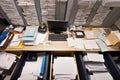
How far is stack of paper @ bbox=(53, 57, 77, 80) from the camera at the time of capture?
130 centimetres

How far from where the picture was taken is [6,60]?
4.62 ft

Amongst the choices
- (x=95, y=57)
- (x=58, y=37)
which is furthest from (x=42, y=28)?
(x=95, y=57)

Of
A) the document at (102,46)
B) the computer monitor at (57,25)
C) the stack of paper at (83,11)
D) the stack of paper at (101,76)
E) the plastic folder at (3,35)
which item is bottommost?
the stack of paper at (101,76)

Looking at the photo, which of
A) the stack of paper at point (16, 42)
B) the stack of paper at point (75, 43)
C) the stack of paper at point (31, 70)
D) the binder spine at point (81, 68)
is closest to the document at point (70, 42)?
the stack of paper at point (75, 43)

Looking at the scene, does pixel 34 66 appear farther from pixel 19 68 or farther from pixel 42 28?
pixel 42 28

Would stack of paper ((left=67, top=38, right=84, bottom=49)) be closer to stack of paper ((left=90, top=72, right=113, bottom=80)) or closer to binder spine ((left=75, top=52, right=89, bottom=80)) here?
binder spine ((left=75, top=52, right=89, bottom=80))

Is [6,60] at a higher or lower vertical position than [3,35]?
lower

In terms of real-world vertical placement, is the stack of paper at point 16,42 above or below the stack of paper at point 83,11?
below

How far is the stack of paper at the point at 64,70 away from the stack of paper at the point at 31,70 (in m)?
0.26

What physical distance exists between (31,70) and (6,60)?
1.18 feet

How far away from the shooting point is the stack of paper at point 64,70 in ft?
4.26

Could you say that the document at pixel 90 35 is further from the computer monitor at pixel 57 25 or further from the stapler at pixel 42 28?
the stapler at pixel 42 28

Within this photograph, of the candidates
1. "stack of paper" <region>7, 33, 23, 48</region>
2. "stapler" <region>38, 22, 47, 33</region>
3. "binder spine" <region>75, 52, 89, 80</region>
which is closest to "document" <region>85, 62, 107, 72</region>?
"binder spine" <region>75, 52, 89, 80</region>

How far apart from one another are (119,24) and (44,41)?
1.20m
